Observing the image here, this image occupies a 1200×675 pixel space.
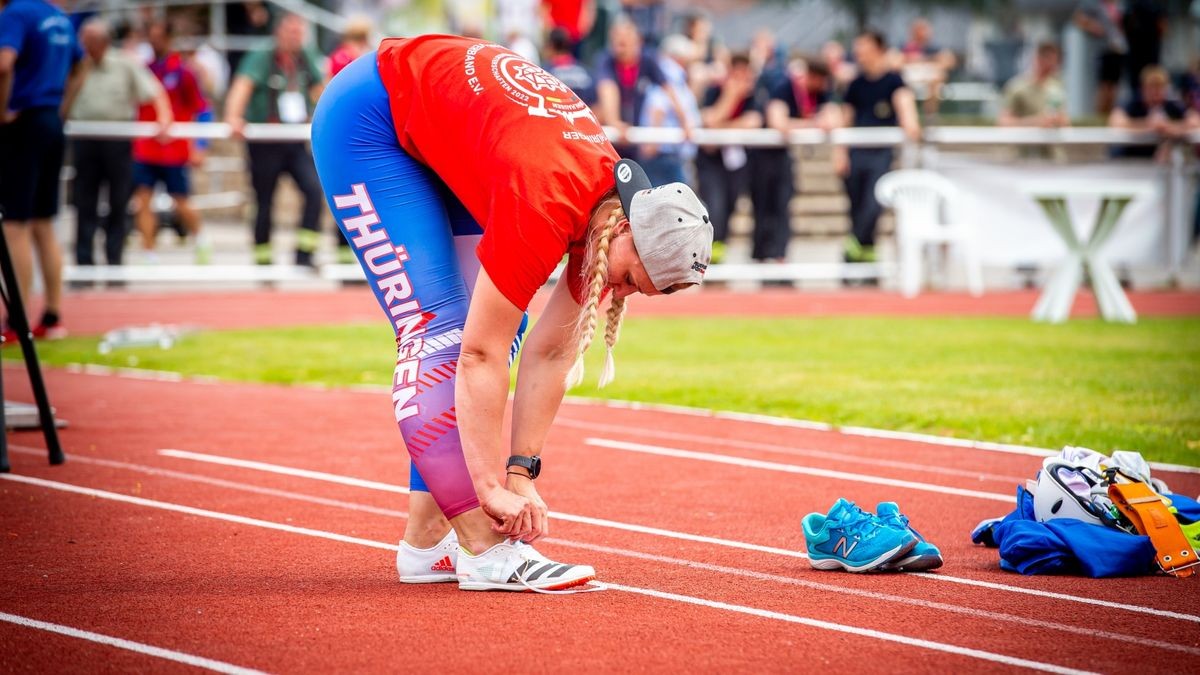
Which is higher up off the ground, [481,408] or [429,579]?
[481,408]

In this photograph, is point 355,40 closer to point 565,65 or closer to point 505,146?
point 565,65

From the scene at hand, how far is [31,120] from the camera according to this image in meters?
10.9

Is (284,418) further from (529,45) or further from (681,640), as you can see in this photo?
(529,45)

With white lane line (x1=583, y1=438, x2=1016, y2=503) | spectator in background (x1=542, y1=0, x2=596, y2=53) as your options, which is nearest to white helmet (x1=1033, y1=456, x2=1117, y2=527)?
white lane line (x1=583, y1=438, x2=1016, y2=503)

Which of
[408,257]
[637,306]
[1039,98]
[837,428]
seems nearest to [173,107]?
[637,306]

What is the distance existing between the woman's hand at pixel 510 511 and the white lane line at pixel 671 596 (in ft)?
1.35

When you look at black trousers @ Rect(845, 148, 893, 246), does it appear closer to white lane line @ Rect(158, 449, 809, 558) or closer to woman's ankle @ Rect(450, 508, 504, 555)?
white lane line @ Rect(158, 449, 809, 558)

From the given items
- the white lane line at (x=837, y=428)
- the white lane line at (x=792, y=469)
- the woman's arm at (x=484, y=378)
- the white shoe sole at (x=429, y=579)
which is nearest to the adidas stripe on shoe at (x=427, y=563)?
the white shoe sole at (x=429, y=579)

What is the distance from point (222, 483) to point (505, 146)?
2.99 metres

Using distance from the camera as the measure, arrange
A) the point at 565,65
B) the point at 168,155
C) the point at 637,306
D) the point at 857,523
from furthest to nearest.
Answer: the point at 168,155 < the point at 565,65 < the point at 637,306 < the point at 857,523

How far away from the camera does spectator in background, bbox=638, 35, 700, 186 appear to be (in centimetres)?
1738

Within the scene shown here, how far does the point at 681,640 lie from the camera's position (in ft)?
13.7

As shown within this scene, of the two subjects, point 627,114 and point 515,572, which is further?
point 627,114

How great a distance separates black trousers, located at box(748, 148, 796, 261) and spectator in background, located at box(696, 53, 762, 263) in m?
0.26
